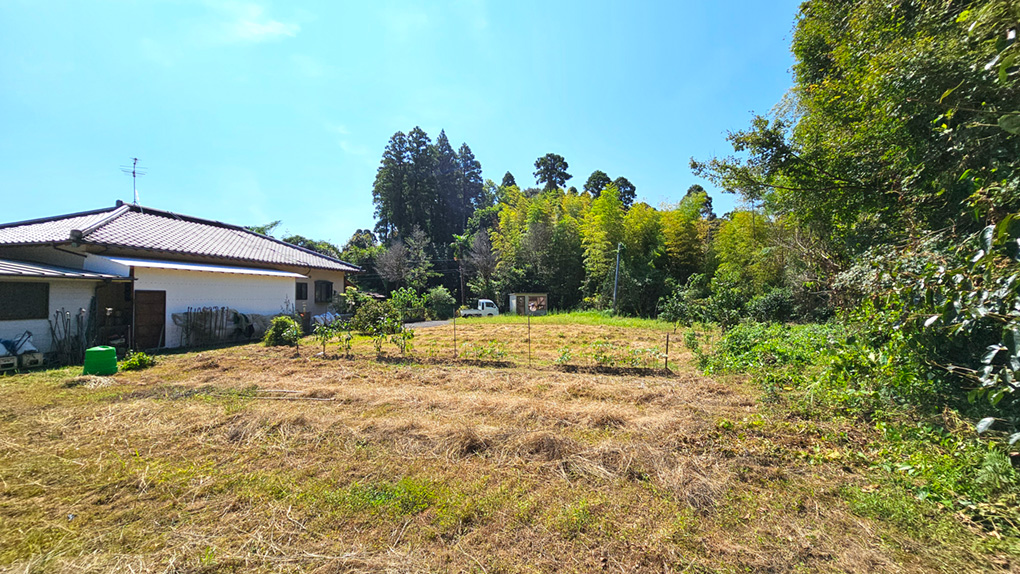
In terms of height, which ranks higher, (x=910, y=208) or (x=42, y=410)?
(x=910, y=208)

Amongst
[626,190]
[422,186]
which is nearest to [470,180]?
[422,186]

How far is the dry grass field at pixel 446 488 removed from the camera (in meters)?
2.00

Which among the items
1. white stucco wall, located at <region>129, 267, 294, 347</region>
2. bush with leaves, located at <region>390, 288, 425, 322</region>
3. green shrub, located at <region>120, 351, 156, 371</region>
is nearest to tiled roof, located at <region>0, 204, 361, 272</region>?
white stucco wall, located at <region>129, 267, 294, 347</region>

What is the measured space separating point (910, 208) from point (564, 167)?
A: 31857mm

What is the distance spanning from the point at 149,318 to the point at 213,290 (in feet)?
5.08

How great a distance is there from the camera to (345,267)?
16.1m

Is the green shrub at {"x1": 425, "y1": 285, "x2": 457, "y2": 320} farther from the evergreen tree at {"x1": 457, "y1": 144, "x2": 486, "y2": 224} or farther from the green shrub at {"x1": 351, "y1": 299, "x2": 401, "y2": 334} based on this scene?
the evergreen tree at {"x1": 457, "y1": 144, "x2": 486, "y2": 224}

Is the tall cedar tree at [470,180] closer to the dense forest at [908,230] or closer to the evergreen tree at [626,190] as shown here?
the evergreen tree at [626,190]

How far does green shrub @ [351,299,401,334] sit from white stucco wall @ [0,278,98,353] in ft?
17.3

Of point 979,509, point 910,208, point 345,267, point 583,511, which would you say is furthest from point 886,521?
point 345,267

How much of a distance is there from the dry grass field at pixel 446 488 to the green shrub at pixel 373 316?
313 cm

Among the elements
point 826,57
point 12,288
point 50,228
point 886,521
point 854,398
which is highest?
point 826,57

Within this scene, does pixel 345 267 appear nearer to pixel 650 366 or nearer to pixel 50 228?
pixel 50 228

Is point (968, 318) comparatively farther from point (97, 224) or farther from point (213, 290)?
point (97, 224)
